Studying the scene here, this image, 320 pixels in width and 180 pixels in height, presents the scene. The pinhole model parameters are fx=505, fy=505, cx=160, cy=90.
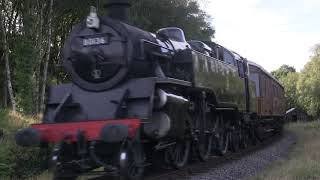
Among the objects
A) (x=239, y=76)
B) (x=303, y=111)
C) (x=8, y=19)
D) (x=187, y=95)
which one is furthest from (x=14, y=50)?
(x=303, y=111)

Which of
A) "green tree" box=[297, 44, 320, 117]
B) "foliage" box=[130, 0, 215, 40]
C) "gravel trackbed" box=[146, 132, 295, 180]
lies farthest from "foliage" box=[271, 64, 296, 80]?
"gravel trackbed" box=[146, 132, 295, 180]

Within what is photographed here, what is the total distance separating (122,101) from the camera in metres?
8.98

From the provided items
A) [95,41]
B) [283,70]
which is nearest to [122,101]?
[95,41]

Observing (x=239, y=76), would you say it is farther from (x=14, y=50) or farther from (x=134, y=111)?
(x=14, y=50)

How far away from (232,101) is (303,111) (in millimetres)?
51288

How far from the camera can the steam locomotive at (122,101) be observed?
8.55 m

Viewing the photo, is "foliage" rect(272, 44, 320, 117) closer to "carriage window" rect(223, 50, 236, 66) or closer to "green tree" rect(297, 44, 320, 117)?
"green tree" rect(297, 44, 320, 117)

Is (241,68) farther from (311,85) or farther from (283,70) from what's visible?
(283,70)

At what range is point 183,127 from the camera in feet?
32.8

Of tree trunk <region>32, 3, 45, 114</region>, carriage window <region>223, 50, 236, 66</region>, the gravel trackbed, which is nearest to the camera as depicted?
the gravel trackbed

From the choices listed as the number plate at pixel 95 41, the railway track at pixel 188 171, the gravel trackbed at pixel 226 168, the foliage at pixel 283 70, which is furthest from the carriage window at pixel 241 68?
the foliage at pixel 283 70

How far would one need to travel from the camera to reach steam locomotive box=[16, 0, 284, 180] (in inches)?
337

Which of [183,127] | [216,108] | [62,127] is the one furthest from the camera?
[216,108]

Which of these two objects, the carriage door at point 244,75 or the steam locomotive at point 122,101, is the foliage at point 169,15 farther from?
the steam locomotive at point 122,101
